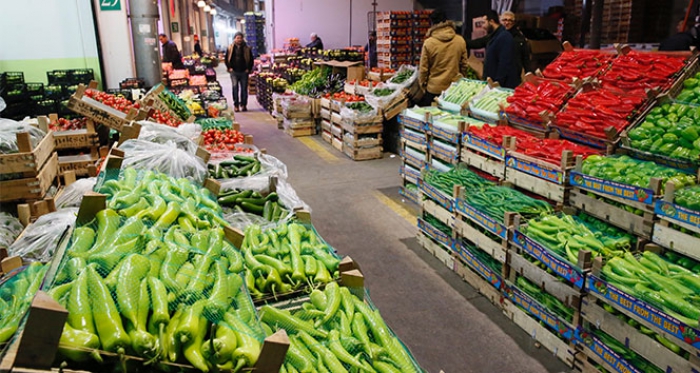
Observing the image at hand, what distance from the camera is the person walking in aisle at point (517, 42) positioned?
7.44 m

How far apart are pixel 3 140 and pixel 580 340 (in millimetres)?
5065

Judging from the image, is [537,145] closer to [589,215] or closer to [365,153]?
[589,215]

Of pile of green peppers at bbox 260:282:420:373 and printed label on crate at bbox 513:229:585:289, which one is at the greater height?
pile of green peppers at bbox 260:282:420:373

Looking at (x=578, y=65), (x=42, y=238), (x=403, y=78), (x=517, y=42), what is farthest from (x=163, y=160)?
(x=403, y=78)

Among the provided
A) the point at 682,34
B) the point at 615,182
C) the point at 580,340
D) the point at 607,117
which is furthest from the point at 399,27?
the point at 580,340

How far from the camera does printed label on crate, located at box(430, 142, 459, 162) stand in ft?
18.7

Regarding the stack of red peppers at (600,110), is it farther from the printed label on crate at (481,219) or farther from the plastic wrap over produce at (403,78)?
the plastic wrap over produce at (403,78)

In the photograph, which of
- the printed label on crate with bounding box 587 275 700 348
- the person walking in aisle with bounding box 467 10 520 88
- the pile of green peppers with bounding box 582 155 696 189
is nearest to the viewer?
the printed label on crate with bounding box 587 275 700 348

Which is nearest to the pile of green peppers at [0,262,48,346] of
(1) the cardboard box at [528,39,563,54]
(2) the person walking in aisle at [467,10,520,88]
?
(2) the person walking in aisle at [467,10,520,88]

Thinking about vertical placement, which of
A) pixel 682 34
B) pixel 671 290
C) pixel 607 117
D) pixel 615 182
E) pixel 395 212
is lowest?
pixel 395 212

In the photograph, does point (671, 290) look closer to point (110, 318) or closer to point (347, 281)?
point (347, 281)

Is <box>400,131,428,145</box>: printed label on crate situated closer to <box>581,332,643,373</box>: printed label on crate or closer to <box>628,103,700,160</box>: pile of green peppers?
<box>628,103,700,160</box>: pile of green peppers

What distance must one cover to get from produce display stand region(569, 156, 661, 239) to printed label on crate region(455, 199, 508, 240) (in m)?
0.66

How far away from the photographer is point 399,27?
12.4m
